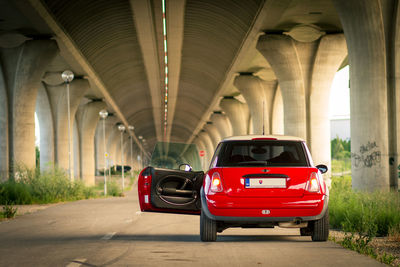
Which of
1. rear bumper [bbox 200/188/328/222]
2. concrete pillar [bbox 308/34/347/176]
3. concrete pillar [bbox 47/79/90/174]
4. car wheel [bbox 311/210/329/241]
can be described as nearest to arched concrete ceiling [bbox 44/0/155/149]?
concrete pillar [bbox 47/79/90/174]

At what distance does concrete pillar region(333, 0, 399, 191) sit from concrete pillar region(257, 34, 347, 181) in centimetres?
1284

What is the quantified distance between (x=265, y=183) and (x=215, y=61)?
102 ft

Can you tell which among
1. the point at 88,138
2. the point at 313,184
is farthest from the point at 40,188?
the point at 88,138

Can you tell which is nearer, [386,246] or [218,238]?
[386,246]

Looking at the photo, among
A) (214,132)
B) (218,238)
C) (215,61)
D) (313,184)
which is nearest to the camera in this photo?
(313,184)

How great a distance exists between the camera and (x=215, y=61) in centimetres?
3950

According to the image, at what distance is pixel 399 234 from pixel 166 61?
3371cm

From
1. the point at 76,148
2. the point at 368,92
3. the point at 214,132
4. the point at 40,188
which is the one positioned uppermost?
the point at 214,132

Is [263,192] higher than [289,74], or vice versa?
[289,74]

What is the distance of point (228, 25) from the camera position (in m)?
29.8

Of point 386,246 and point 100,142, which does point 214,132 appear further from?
point 386,246

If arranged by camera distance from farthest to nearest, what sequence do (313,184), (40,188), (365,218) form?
(40,188) < (365,218) < (313,184)

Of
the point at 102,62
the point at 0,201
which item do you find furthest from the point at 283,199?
the point at 102,62

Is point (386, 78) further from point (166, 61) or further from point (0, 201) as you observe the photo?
point (166, 61)
